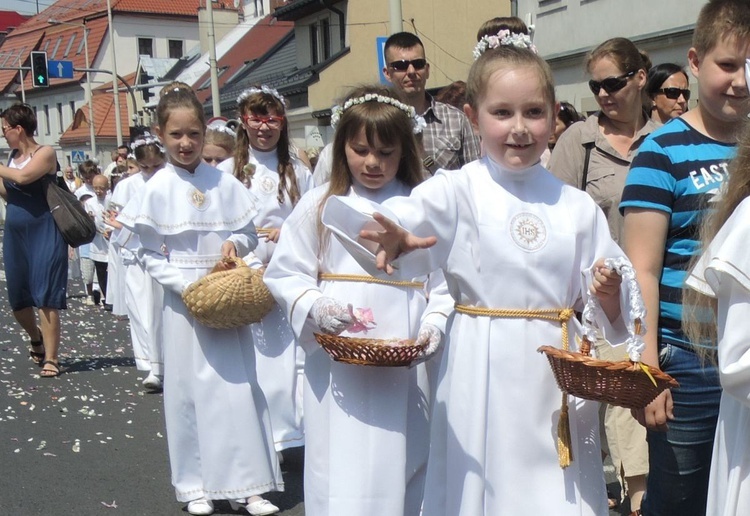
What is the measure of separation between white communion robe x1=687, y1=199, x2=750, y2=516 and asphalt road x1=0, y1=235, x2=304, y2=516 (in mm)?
3313

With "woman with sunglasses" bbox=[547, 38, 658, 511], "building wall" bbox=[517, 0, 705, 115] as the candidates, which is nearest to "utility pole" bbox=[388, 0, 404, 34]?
"building wall" bbox=[517, 0, 705, 115]

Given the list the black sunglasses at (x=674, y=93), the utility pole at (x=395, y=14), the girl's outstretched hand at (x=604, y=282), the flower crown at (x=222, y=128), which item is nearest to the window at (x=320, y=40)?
the utility pole at (x=395, y=14)

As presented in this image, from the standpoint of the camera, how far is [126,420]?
820 cm

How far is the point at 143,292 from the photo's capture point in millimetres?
10617

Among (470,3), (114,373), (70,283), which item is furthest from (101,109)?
(114,373)

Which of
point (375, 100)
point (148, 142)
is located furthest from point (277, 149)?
point (148, 142)

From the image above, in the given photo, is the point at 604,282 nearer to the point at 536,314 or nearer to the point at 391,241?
the point at 536,314

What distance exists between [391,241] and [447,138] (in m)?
3.00

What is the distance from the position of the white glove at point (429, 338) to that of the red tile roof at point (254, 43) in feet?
153

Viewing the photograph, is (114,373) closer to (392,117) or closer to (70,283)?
(392,117)

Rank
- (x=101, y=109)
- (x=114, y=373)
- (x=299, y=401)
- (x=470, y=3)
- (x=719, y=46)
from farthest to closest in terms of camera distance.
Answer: (x=101, y=109)
(x=470, y=3)
(x=114, y=373)
(x=299, y=401)
(x=719, y=46)

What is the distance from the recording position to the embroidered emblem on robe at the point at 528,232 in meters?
3.63

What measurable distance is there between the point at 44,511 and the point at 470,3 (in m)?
27.6

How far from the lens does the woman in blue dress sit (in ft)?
32.5
